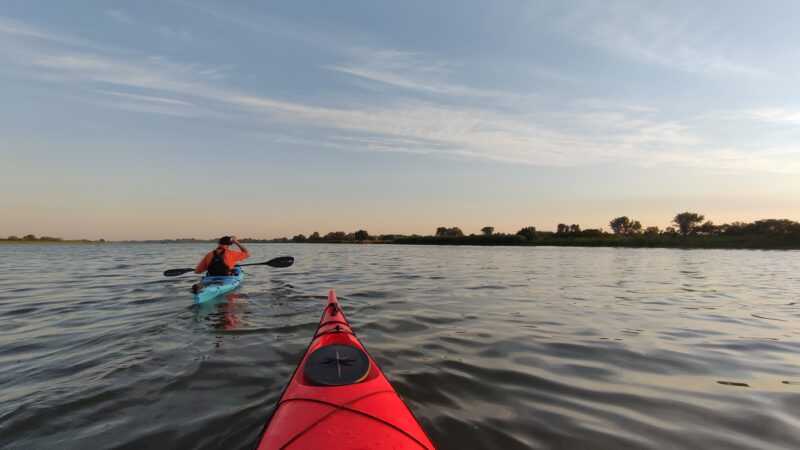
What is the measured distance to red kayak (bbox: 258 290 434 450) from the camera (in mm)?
2449

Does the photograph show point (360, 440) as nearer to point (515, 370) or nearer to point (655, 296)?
point (515, 370)

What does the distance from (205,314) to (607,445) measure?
8.96m

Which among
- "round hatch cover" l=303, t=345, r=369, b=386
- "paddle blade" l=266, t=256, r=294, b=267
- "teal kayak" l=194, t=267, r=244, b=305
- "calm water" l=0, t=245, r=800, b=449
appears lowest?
"calm water" l=0, t=245, r=800, b=449

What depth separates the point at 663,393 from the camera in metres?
4.42

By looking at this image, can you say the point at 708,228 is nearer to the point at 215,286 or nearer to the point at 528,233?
the point at 528,233

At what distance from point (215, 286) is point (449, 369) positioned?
Result: 8.35 meters

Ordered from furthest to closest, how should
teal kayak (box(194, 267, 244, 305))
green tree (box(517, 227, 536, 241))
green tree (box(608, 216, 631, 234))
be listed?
green tree (box(608, 216, 631, 234)) < green tree (box(517, 227, 536, 241)) < teal kayak (box(194, 267, 244, 305))

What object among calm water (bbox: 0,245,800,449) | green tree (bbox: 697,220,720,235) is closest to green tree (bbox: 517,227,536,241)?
green tree (bbox: 697,220,720,235)

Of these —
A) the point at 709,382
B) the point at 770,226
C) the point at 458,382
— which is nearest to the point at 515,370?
the point at 458,382

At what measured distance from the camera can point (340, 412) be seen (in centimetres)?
279

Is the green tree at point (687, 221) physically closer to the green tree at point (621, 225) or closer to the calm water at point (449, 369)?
the green tree at point (621, 225)

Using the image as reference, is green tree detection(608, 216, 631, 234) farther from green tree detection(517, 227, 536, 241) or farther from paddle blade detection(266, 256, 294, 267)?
paddle blade detection(266, 256, 294, 267)

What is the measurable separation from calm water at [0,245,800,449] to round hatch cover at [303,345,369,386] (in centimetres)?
88

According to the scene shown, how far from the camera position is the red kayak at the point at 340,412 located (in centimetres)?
245
